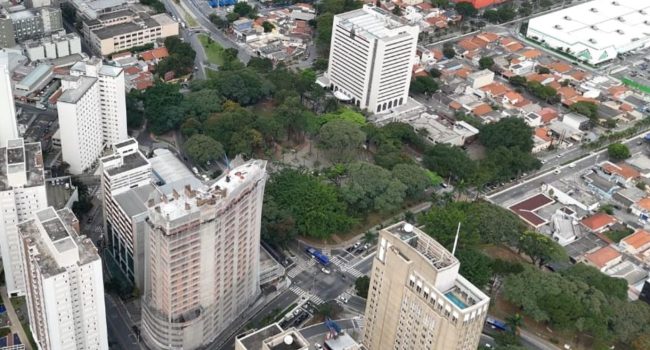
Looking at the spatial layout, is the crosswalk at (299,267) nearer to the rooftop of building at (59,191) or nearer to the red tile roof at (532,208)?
the rooftop of building at (59,191)

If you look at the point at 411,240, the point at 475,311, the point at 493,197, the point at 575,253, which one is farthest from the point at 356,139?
the point at 475,311

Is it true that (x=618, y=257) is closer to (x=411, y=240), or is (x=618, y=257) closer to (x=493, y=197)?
(x=493, y=197)

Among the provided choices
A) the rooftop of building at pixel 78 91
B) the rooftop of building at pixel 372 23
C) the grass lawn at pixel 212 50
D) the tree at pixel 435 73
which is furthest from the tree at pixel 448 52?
the rooftop of building at pixel 78 91

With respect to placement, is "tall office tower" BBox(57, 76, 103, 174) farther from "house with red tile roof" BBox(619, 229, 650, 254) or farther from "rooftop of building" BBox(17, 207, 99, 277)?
"house with red tile roof" BBox(619, 229, 650, 254)

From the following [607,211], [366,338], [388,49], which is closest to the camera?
[366,338]

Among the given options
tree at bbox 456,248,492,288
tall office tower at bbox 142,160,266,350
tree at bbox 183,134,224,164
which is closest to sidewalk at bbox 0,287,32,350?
tall office tower at bbox 142,160,266,350

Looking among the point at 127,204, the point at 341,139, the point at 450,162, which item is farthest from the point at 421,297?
the point at 341,139

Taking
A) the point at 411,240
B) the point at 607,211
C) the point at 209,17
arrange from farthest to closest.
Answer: the point at 209,17 < the point at 607,211 < the point at 411,240
